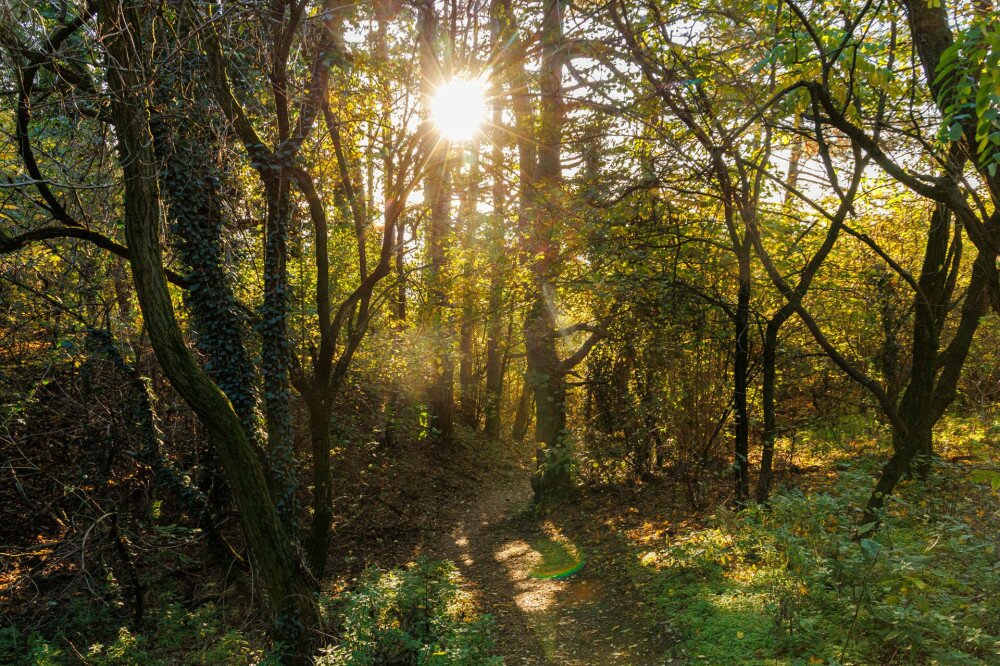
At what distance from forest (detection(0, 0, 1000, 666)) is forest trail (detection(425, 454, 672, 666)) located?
0.06 m

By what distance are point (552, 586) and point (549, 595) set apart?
10.6 inches

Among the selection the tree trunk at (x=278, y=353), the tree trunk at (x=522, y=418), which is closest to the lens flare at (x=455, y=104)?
the tree trunk at (x=278, y=353)

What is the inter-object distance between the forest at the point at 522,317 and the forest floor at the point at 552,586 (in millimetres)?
64

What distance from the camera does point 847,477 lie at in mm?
7562

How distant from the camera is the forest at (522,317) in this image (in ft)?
15.0

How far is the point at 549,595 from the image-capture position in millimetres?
7473

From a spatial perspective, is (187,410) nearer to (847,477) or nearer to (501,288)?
(501,288)

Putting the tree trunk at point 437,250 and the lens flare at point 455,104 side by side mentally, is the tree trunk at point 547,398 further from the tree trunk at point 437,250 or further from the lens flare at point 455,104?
the lens flare at point 455,104

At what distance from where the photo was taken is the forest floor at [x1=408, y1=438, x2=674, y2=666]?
227 inches

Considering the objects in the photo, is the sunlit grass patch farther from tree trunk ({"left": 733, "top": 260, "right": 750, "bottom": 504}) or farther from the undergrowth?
tree trunk ({"left": 733, "top": 260, "right": 750, "bottom": 504})

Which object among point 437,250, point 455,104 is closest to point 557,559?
point 455,104

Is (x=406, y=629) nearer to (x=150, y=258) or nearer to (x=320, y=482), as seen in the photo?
(x=320, y=482)

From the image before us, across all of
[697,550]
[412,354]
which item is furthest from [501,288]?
[697,550]

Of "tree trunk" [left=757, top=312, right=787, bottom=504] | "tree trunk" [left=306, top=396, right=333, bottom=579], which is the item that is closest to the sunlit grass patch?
"tree trunk" [left=757, top=312, right=787, bottom=504]
